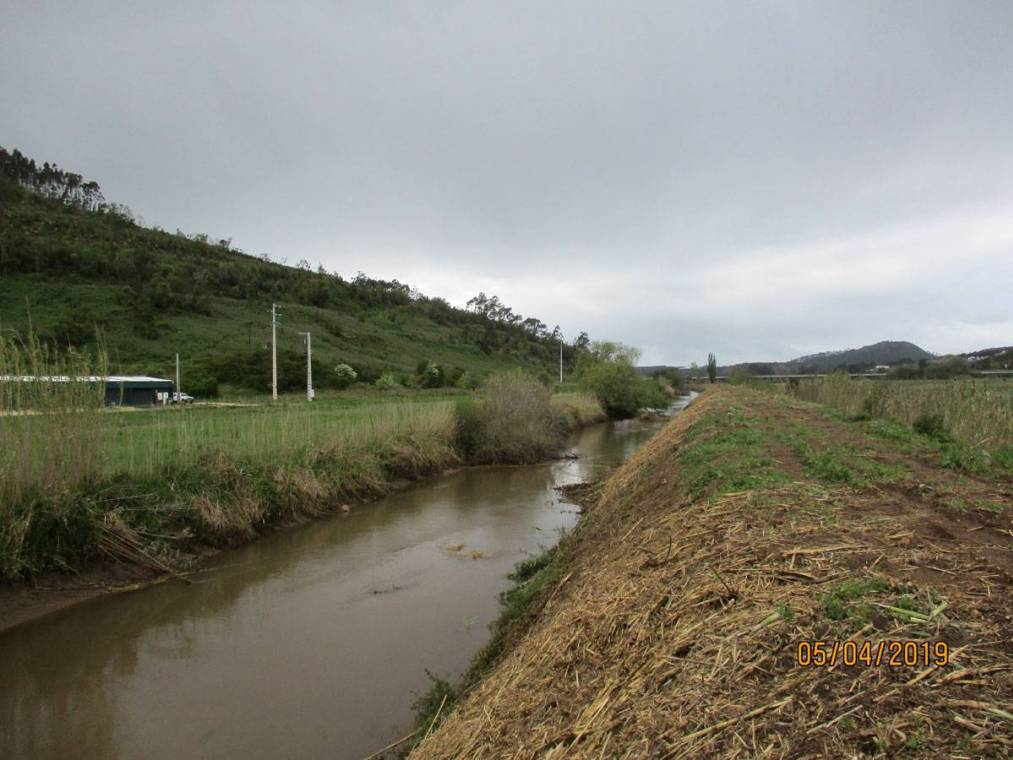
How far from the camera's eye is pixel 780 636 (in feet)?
9.11

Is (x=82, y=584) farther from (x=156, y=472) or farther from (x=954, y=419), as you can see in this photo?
(x=954, y=419)

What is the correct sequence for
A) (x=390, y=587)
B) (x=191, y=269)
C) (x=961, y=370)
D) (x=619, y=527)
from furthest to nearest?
(x=191, y=269)
(x=961, y=370)
(x=390, y=587)
(x=619, y=527)

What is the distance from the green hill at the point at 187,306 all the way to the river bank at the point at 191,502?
10186mm

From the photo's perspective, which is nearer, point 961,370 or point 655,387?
point 961,370

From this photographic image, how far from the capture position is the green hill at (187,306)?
131 ft

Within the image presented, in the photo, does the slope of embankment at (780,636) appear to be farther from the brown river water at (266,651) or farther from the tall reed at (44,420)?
the tall reed at (44,420)

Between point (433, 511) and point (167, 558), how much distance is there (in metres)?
6.34

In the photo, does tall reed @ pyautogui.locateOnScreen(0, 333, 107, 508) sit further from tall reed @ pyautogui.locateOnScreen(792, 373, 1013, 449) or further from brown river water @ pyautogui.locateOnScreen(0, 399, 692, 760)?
tall reed @ pyautogui.locateOnScreen(792, 373, 1013, 449)

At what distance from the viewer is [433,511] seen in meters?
15.1

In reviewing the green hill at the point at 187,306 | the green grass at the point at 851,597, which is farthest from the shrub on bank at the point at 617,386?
the green grass at the point at 851,597

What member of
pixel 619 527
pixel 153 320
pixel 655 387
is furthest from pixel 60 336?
pixel 655 387

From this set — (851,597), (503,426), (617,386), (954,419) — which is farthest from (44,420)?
(617,386)

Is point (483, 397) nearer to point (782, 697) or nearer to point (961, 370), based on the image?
point (782, 697)

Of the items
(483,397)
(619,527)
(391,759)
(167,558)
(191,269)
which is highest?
(191,269)
